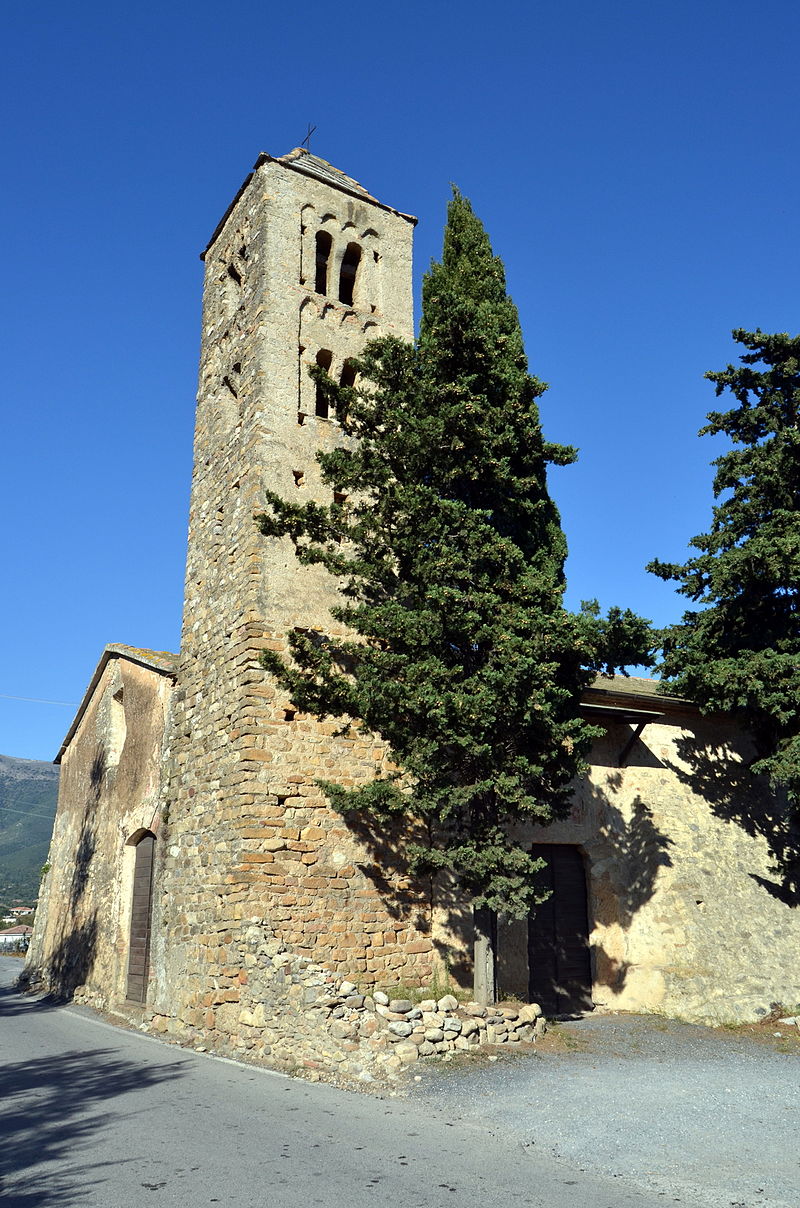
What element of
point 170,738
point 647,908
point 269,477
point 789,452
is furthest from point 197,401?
point 647,908

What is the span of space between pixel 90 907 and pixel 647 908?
36.1 ft

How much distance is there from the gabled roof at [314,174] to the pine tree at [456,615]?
517cm

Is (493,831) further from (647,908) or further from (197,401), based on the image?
(197,401)

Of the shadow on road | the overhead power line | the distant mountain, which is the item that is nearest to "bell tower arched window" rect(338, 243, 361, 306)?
the shadow on road

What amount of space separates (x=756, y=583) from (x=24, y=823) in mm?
144125

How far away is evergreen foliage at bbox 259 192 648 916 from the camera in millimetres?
10477

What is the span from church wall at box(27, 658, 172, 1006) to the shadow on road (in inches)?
193

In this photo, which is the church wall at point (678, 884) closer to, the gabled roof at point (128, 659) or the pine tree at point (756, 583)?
the pine tree at point (756, 583)

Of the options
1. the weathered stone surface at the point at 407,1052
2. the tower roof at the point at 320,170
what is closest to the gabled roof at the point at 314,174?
the tower roof at the point at 320,170

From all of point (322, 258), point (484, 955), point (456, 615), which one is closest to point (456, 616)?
point (456, 615)

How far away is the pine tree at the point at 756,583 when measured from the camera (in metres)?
13.9

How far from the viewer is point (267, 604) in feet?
41.5

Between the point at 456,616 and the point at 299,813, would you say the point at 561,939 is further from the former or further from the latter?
the point at 456,616

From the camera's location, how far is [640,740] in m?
15.6
